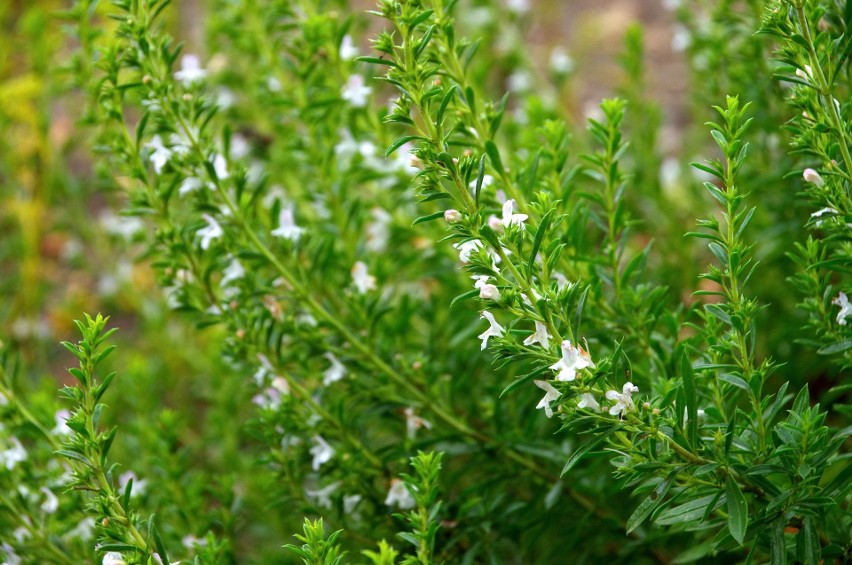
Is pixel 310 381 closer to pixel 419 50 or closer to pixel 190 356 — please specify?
pixel 419 50

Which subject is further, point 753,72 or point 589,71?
point 589,71

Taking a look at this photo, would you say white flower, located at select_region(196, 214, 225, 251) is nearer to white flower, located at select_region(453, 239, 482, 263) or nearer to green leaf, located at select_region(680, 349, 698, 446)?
white flower, located at select_region(453, 239, 482, 263)

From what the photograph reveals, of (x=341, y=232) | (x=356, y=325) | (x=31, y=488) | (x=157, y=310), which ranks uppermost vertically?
(x=157, y=310)

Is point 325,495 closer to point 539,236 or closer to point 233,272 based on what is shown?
point 233,272

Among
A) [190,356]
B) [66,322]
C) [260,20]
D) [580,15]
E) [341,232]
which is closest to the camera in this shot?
[341,232]

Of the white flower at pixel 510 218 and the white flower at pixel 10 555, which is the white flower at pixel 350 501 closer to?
the white flower at pixel 10 555

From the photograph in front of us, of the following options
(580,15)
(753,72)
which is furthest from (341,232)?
(580,15)
